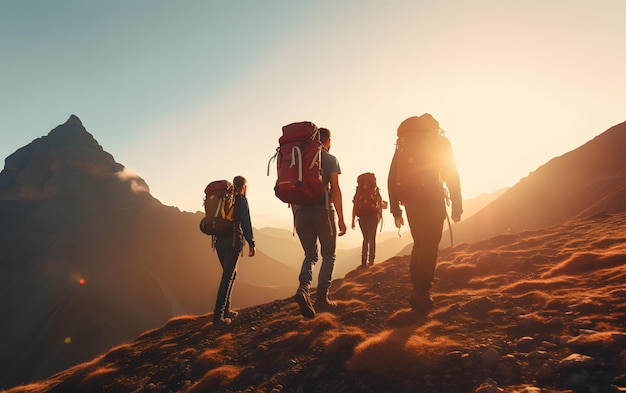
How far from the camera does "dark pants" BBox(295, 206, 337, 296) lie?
598 centimetres

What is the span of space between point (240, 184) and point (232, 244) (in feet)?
5.07

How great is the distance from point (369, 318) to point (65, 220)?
138325 mm

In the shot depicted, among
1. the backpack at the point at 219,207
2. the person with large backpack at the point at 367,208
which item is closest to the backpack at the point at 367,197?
the person with large backpack at the point at 367,208

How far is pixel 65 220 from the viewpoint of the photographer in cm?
11188

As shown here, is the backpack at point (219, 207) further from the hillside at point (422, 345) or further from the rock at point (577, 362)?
the rock at point (577, 362)

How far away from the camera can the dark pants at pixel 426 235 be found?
550 centimetres

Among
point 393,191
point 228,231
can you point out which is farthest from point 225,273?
point 393,191

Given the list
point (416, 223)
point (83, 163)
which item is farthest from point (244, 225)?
point (83, 163)

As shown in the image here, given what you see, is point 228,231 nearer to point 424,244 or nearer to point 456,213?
point 424,244

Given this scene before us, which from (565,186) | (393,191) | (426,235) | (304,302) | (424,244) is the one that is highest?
(393,191)

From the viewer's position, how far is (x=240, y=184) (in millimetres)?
8164

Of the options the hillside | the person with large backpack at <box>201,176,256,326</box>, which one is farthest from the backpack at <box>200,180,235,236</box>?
the hillside

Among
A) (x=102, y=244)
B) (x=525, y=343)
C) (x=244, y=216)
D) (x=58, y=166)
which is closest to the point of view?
(x=525, y=343)

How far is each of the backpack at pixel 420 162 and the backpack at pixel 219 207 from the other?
14.3 feet
